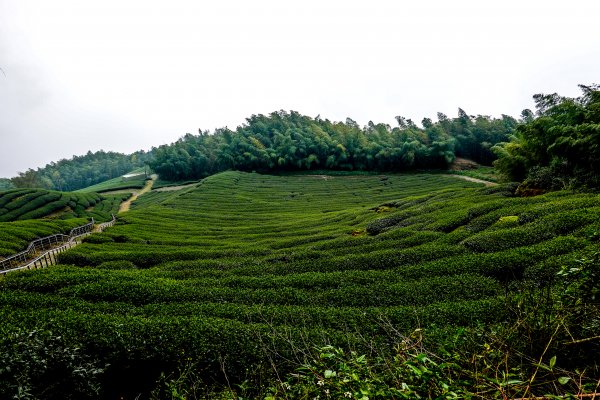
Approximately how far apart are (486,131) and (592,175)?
216ft

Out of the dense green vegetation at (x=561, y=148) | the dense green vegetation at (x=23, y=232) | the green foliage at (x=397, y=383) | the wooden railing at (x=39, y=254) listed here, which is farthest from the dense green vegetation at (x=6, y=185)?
the green foliage at (x=397, y=383)

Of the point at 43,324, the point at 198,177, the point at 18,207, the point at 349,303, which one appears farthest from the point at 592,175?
the point at 198,177

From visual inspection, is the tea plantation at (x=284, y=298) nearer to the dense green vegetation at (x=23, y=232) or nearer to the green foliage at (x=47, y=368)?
the green foliage at (x=47, y=368)

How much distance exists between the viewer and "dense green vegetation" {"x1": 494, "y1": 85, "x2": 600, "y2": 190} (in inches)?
877

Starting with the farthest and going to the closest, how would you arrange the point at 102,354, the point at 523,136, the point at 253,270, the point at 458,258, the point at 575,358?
1. the point at 523,136
2. the point at 253,270
3. the point at 458,258
4. the point at 102,354
5. the point at 575,358

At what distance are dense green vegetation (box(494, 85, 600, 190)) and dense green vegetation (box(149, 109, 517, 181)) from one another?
38.5 meters

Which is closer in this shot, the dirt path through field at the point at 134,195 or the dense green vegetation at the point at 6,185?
the dirt path through field at the point at 134,195

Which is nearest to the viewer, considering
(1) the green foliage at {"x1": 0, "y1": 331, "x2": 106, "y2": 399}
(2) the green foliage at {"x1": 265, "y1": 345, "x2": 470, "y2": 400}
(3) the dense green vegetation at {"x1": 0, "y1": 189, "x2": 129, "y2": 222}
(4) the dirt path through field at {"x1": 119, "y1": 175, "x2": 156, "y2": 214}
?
(2) the green foliage at {"x1": 265, "y1": 345, "x2": 470, "y2": 400}

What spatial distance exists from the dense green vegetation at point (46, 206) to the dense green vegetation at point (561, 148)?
2112 inches

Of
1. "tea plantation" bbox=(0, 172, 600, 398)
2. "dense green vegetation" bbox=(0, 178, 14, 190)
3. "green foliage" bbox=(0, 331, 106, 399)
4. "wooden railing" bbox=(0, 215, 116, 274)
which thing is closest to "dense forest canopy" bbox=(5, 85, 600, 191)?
"tea plantation" bbox=(0, 172, 600, 398)

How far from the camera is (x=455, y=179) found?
59.6m

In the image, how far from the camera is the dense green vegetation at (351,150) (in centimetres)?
7525

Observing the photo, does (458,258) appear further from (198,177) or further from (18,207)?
(198,177)

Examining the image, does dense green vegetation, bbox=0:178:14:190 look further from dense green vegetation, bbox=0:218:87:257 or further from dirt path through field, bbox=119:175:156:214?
dense green vegetation, bbox=0:218:87:257
